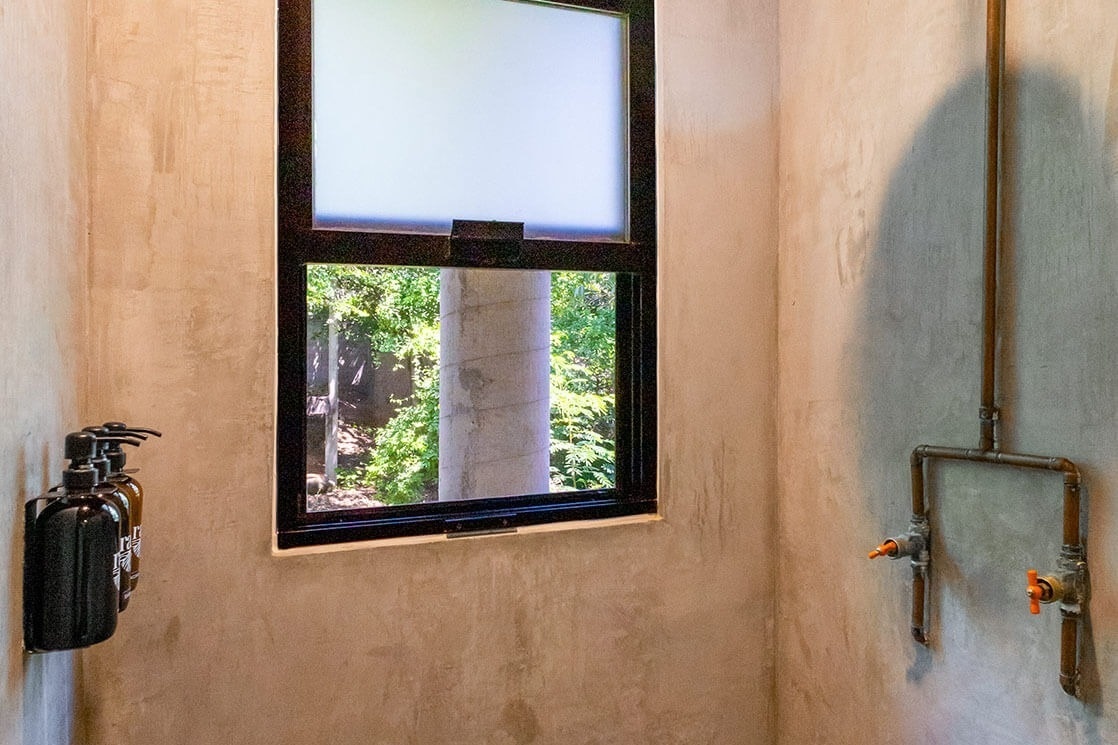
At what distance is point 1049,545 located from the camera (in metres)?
1.15

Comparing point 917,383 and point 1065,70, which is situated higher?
point 1065,70

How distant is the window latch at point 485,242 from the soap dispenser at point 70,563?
2.85ft

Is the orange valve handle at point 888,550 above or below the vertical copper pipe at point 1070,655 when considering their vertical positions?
above

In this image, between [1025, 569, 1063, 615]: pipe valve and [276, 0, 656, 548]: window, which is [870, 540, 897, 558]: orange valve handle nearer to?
[1025, 569, 1063, 615]: pipe valve

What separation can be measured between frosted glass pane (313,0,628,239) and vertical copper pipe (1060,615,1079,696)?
1239mm

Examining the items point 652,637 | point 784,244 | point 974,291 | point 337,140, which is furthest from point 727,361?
point 337,140

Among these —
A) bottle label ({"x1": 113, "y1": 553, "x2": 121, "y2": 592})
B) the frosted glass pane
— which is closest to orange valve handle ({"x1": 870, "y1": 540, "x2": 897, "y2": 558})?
the frosted glass pane

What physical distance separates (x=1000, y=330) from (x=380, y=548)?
1354 mm

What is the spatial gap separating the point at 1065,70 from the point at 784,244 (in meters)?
0.76

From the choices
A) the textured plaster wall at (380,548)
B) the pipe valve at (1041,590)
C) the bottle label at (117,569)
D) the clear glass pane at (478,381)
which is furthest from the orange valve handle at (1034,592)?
the bottle label at (117,569)

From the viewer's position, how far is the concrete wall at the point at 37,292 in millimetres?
871

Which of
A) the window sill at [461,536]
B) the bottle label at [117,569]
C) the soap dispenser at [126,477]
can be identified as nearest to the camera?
the bottle label at [117,569]

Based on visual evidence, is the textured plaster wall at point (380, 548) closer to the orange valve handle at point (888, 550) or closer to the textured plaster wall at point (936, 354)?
the textured plaster wall at point (936, 354)

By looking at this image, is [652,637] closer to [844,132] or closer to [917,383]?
[917,383]
